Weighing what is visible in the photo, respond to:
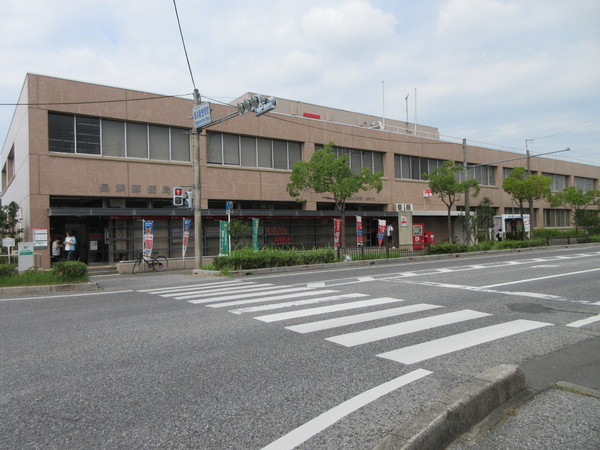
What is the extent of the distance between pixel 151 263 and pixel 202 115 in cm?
822

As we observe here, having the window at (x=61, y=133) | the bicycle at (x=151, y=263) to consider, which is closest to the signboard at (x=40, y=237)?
the bicycle at (x=151, y=263)

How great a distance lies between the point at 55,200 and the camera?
815 inches

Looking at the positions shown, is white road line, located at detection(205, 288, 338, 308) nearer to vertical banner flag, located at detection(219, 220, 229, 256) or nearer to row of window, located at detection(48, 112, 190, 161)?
vertical banner flag, located at detection(219, 220, 229, 256)

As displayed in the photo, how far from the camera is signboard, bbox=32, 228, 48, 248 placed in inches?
724

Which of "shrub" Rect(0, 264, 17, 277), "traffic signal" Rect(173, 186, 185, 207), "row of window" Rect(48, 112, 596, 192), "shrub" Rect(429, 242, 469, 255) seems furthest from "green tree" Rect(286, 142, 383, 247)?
"shrub" Rect(0, 264, 17, 277)

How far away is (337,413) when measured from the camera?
3514mm

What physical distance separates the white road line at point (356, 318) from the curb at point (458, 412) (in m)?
3.03

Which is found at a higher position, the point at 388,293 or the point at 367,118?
the point at 367,118

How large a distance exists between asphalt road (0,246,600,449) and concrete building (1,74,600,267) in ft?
38.3

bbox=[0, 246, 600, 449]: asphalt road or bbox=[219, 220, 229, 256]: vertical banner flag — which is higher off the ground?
bbox=[219, 220, 229, 256]: vertical banner flag

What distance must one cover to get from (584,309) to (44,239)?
20056mm

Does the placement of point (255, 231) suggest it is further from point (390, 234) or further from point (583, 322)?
point (583, 322)

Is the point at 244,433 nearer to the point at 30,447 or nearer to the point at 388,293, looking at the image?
the point at 30,447

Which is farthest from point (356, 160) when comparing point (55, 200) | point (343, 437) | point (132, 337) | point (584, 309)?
point (343, 437)
